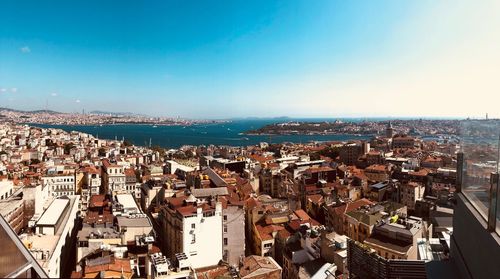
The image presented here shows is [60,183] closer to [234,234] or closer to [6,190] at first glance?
[6,190]

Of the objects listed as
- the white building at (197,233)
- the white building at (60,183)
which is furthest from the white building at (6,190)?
the white building at (197,233)

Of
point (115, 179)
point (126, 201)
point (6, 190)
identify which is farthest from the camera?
point (115, 179)

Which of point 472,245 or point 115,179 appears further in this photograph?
point 115,179

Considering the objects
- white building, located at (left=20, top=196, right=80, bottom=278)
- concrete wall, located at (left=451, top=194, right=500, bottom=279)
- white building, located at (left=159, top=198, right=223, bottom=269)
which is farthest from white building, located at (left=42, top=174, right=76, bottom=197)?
concrete wall, located at (left=451, top=194, right=500, bottom=279)

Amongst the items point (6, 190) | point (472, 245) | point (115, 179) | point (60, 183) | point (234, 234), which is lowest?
point (234, 234)

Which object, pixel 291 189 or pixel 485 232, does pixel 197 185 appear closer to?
pixel 291 189

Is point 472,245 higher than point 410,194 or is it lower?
higher

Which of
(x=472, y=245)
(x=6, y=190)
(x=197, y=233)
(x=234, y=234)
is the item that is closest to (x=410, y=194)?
(x=234, y=234)

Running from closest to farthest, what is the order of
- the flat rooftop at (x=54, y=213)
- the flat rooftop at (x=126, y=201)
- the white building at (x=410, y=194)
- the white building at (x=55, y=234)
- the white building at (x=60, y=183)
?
the white building at (x=55, y=234)
the flat rooftop at (x=54, y=213)
the flat rooftop at (x=126, y=201)
the white building at (x=410, y=194)
the white building at (x=60, y=183)

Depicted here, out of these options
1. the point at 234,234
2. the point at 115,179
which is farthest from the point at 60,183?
the point at 234,234

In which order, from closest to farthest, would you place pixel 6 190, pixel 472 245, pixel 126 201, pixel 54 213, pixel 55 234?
pixel 472 245
pixel 55 234
pixel 54 213
pixel 126 201
pixel 6 190

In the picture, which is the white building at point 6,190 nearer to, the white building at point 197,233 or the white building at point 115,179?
the white building at point 115,179

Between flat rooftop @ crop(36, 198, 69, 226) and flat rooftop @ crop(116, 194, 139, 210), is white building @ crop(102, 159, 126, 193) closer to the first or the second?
flat rooftop @ crop(116, 194, 139, 210)
